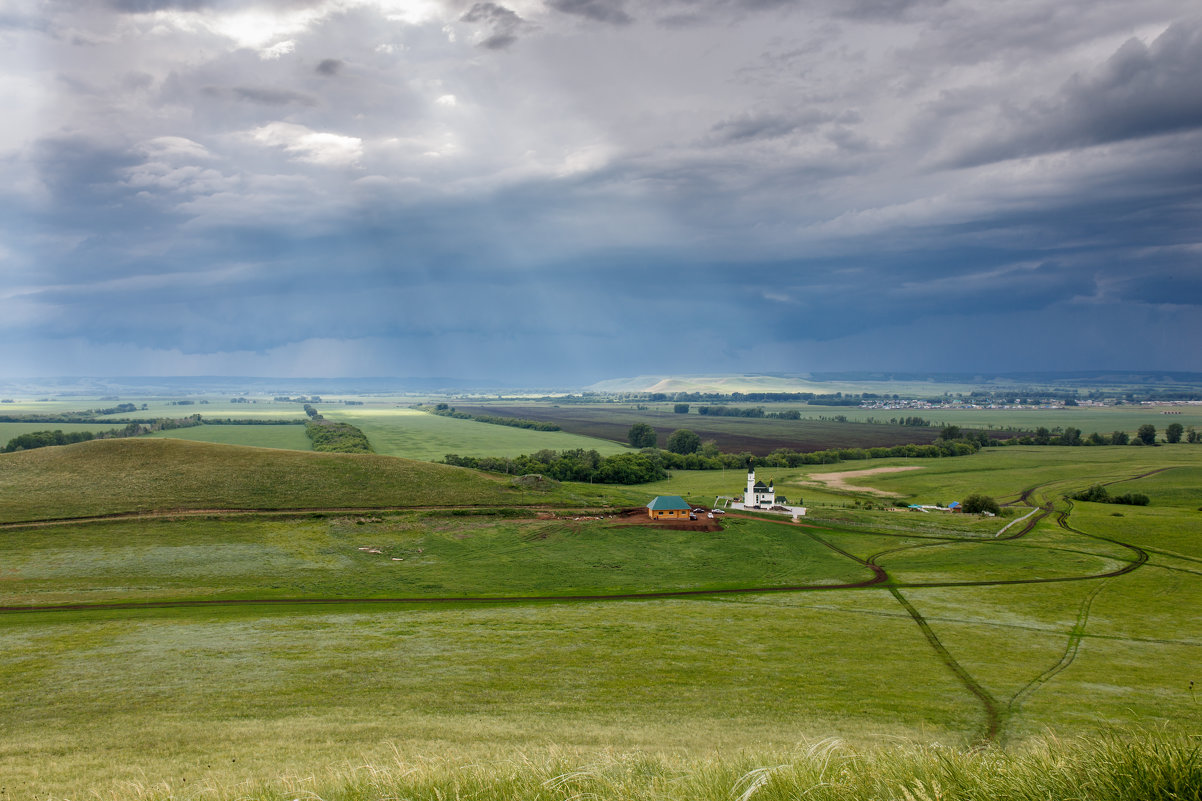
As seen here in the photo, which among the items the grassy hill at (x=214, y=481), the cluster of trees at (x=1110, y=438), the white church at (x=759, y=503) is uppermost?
the cluster of trees at (x=1110, y=438)

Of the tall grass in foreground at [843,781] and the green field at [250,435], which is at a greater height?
the tall grass in foreground at [843,781]

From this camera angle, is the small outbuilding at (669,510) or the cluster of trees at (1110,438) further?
the cluster of trees at (1110,438)

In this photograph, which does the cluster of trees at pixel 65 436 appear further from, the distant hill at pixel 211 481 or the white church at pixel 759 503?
the white church at pixel 759 503

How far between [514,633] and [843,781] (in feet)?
106

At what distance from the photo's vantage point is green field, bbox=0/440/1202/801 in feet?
69.5

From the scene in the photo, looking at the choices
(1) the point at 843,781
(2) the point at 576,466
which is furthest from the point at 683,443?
(1) the point at 843,781

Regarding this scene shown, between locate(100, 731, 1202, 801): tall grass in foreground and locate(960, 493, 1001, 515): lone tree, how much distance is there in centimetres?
8613

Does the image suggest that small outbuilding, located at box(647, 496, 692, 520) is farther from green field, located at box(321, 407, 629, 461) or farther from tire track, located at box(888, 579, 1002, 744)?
green field, located at box(321, 407, 629, 461)

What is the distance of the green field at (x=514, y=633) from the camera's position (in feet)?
69.5

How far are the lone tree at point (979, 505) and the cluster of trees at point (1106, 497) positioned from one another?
665 inches

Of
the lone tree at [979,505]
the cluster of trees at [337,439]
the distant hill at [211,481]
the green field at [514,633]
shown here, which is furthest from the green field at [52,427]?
the lone tree at [979,505]

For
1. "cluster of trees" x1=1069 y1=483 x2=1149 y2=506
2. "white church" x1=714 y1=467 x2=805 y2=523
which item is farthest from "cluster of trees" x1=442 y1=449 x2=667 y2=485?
"cluster of trees" x1=1069 y1=483 x2=1149 y2=506

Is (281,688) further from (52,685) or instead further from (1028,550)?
(1028,550)

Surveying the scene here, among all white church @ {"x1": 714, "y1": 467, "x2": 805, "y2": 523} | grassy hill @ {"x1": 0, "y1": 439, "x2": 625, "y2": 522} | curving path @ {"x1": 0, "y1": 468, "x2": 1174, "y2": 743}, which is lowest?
curving path @ {"x1": 0, "y1": 468, "x2": 1174, "y2": 743}
